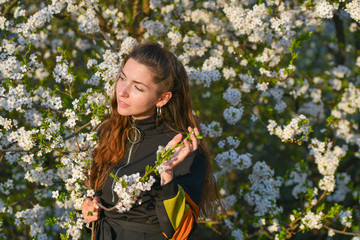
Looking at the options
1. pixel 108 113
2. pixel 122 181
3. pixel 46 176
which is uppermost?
pixel 122 181

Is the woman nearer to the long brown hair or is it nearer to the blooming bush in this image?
the long brown hair

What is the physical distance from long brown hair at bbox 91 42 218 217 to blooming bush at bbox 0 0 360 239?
0.12 metres

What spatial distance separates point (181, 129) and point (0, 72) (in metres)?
1.72

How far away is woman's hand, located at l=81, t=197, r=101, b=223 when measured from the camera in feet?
7.92

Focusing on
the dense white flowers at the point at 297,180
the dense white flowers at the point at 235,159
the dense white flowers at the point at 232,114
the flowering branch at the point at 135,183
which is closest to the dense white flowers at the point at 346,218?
the dense white flowers at the point at 297,180

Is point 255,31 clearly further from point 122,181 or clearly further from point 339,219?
point 122,181

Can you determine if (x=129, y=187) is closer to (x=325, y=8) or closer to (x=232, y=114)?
(x=232, y=114)

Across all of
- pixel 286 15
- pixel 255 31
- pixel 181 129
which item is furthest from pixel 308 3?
pixel 181 129

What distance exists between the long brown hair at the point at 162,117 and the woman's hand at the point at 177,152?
1.99 ft

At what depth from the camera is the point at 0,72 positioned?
3.32 metres

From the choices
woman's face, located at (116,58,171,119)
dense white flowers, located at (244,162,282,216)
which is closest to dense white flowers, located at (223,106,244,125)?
dense white flowers, located at (244,162,282,216)

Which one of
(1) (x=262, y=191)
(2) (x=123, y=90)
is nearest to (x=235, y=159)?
(1) (x=262, y=191)

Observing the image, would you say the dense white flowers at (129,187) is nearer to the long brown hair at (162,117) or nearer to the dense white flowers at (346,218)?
the long brown hair at (162,117)

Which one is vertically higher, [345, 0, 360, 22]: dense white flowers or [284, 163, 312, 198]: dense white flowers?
[345, 0, 360, 22]: dense white flowers
